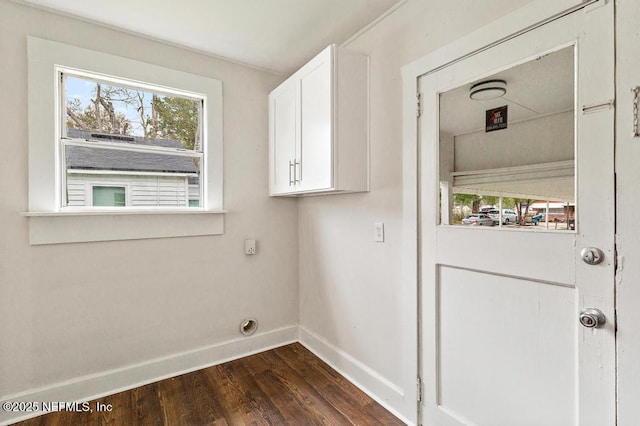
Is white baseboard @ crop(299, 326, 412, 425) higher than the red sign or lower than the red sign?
lower

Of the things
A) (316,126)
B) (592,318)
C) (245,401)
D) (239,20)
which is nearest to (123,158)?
(239,20)

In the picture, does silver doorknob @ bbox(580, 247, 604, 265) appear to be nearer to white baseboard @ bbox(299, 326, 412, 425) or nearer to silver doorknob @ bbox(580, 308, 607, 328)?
silver doorknob @ bbox(580, 308, 607, 328)

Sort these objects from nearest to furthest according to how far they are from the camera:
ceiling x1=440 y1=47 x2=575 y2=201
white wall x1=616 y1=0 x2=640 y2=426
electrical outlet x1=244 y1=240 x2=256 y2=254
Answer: white wall x1=616 y1=0 x2=640 y2=426
ceiling x1=440 y1=47 x2=575 y2=201
electrical outlet x1=244 y1=240 x2=256 y2=254

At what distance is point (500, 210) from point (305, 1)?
61.2 inches

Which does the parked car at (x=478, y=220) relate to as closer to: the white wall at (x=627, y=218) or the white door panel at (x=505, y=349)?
the white door panel at (x=505, y=349)

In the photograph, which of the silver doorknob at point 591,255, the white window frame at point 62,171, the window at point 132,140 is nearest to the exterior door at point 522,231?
the silver doorknob at point 591,255

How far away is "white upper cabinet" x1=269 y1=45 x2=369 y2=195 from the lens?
1.89 m

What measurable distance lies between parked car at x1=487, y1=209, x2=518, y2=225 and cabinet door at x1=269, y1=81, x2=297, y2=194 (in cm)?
132

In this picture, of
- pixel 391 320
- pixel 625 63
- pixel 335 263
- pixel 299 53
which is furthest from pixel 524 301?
pixel 299 53

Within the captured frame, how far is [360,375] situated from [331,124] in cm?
168

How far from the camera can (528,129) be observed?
131 cm

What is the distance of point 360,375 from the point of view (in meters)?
2.13

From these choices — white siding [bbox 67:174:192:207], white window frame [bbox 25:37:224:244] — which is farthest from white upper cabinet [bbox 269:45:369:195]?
white siding [bbox 67:174:192:207]

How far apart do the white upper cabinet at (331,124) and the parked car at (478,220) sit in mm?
695
